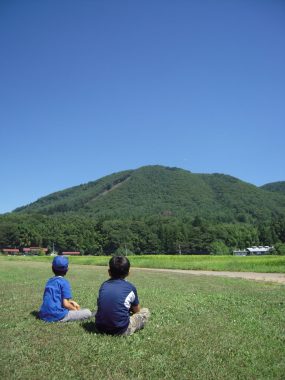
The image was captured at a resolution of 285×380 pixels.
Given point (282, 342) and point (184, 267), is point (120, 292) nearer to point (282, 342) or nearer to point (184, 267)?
point (282, 342)

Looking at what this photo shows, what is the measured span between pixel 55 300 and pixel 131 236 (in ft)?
456

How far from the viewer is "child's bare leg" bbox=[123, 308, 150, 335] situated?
7895mm

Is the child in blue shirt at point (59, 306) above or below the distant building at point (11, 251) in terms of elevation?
below

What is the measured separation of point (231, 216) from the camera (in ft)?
633

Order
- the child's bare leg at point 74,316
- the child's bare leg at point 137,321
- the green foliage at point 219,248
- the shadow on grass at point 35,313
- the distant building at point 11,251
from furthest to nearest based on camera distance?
the distant building at point 11,251 → the green foliage at point 219,248 → the shadow on grass at point 35,313 → the child's bare leg at point 74,316 → the child's bare leg at point 137,321

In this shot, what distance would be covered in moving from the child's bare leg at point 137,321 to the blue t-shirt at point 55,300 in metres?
1.82

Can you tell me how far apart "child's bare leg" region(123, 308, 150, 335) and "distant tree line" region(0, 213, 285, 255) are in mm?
131364

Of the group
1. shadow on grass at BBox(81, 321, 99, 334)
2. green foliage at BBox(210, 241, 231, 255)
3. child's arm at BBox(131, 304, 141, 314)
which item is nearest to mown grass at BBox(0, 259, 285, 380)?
shadow on grass at BBox(81, 321, 99, 334)

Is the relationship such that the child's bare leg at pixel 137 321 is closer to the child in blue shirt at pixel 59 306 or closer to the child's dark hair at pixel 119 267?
the child's dark hair at pixel 119 267

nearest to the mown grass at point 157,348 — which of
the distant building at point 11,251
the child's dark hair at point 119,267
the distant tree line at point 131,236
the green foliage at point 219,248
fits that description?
the child's dark hair at point 119,267

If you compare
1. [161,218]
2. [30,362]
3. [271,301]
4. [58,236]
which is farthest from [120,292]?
[161,218]

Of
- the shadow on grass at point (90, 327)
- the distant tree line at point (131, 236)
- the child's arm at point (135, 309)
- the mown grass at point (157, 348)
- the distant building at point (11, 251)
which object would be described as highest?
the distant tree line at point (131, 236)

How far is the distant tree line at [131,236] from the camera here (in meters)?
141

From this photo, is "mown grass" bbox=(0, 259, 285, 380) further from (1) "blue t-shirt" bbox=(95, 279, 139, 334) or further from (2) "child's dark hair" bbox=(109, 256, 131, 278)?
(2) "child's dark hair" bbox=(109, 256, 131, 278)
